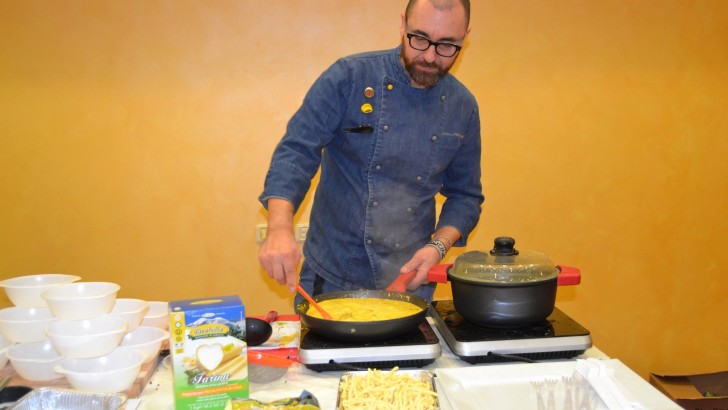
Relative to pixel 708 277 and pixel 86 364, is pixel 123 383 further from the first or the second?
pixel 708 277

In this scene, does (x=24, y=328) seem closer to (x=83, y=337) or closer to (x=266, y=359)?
(x=83, y=337)

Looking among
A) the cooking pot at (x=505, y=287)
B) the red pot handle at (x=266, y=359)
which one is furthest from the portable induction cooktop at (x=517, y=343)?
the red pot handle at (x=266, y=359)

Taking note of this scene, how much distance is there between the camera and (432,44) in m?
1.71

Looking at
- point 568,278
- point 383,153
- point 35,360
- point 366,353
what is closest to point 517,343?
point 568,278

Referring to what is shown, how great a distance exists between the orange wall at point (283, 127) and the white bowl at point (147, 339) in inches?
66.3

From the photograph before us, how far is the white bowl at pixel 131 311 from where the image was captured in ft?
4.29

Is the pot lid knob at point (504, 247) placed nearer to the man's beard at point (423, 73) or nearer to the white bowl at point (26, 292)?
the man's beard at point (423, 73)

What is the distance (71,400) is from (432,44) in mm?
1300

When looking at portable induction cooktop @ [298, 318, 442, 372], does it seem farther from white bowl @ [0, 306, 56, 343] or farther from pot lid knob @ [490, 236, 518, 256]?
white bowl @ [0, 306, 56, 343]

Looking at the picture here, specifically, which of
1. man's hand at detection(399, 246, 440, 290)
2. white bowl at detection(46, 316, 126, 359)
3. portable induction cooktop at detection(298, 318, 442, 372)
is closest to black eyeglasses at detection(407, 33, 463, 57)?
man's hand at detection(399, 246, 440, 290)

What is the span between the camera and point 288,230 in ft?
5.17

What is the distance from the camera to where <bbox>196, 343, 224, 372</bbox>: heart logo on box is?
3.58ft

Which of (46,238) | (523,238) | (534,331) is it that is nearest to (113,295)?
(534,331)

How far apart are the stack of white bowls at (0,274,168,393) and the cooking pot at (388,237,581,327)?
0.72m
